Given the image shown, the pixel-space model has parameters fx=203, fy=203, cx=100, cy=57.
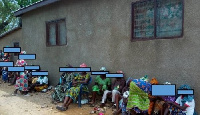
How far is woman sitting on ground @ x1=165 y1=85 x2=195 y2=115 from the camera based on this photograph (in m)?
4.24

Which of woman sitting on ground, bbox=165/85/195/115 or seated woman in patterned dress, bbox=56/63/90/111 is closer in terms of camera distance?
woman sitting on ground, bbox=165/85/195/115

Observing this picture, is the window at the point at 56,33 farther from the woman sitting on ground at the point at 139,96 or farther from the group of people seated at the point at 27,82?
the woman sitting on ground at the point at 139,96

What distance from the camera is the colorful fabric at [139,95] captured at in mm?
4207

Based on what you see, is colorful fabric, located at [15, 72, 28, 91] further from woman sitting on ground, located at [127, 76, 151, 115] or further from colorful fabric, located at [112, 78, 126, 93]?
woman sitting on ground, located at [127, 76, 151, 115]

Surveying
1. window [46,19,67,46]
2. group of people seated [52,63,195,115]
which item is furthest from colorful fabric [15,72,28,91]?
group of people seated [52,63,195,115]

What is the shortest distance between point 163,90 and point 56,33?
18.0 feet

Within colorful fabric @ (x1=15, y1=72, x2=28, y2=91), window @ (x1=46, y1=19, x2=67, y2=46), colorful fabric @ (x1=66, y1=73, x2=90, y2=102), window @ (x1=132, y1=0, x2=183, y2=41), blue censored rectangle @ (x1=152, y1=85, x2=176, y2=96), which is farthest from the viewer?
window @ (x1=46, y1=19, x2=67, y2=46)

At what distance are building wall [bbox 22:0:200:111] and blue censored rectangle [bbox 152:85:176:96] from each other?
514mm

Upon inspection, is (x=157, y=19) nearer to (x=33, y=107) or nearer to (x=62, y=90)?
(x=62, y=90)

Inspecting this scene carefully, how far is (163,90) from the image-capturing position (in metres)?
4.41

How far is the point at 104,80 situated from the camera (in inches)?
A: 250

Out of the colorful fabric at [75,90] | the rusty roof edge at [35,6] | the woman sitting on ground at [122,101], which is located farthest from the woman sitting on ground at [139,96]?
the rusty roof edge at [35,6]

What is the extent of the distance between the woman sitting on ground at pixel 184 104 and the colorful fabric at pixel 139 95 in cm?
58

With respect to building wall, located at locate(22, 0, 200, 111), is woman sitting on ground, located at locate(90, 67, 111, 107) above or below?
below
